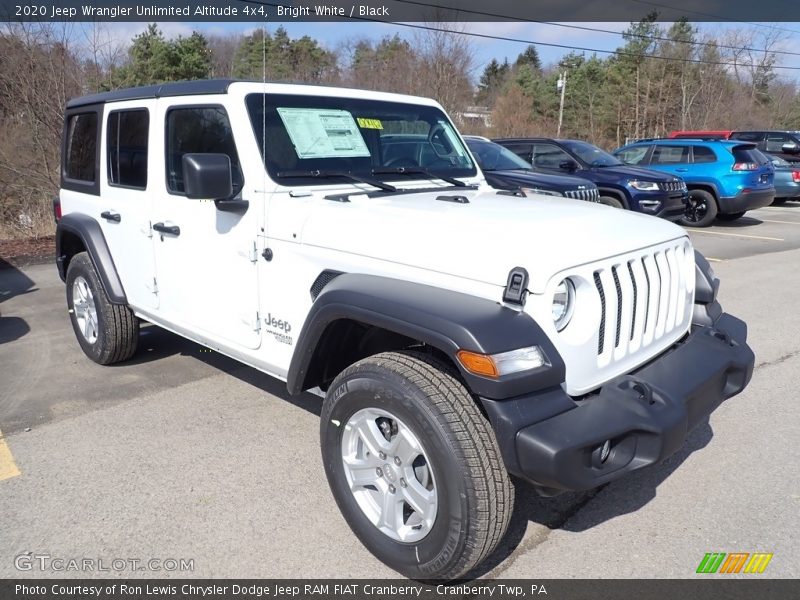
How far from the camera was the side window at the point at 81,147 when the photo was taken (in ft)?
15.9

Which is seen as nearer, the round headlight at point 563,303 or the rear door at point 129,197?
the round headlight at point 563,303

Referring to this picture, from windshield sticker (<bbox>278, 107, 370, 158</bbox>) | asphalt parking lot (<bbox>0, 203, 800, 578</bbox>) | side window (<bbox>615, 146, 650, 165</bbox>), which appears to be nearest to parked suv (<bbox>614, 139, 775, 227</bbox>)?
side window (<bbox>615, 146, 650, 165</bbox>)

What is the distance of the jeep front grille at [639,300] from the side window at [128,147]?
9.90 feet

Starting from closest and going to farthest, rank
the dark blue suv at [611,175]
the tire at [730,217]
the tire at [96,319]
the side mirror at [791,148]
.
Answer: the tire at [96,319], the dark blue suv at [611,175], the tire at [730,217], the side mirror at [791,148]

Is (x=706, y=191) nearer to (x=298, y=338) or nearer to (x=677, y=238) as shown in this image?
(x=677, y=238)

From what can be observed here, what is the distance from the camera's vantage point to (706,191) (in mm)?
13445

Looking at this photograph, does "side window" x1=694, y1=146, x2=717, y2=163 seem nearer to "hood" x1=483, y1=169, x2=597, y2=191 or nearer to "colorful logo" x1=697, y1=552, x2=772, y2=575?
"hood" x1=483, y1=169, x2=597, y2=191

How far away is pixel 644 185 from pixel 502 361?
997cm

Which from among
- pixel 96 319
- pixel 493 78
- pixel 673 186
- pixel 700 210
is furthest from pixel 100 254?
pixel 493 78

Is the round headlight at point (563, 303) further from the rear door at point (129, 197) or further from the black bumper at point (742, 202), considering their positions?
the black bumper at point (742, 202)

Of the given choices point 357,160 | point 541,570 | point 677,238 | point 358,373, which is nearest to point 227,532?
point 358,373

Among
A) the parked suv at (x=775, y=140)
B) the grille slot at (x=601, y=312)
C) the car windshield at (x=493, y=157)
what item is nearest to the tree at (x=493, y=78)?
the parked suv at (x=775, y=140)

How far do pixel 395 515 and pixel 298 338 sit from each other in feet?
2.92

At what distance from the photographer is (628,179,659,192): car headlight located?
1116 centimetres
